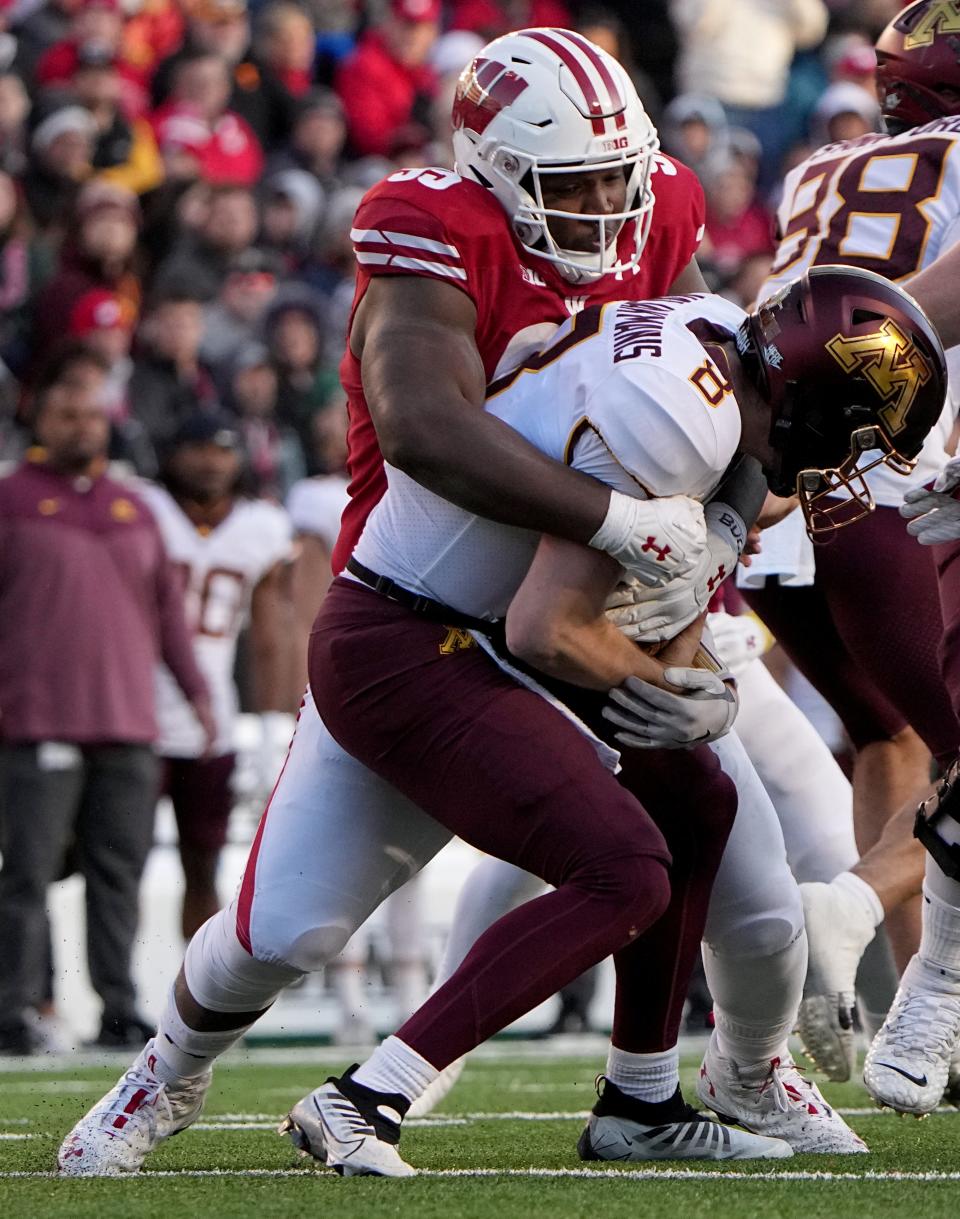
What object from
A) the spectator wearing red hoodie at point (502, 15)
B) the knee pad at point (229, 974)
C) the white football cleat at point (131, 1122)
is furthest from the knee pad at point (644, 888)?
the spectator wearing red hoodie at point (502, 15)

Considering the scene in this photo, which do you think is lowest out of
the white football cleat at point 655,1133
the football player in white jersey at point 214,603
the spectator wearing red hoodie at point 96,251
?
the football player in white jersey at point 214,603

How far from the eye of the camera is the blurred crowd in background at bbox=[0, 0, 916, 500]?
30.2 feet

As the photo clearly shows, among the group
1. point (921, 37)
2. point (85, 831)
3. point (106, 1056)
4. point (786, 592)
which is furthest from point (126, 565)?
point (921, 37)

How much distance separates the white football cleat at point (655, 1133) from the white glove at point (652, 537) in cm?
92

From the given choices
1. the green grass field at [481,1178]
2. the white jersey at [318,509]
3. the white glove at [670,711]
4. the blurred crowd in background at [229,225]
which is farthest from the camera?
the white jersey at [318,509]

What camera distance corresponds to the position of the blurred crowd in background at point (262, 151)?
9211mm

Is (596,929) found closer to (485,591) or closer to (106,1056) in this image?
(485,591)

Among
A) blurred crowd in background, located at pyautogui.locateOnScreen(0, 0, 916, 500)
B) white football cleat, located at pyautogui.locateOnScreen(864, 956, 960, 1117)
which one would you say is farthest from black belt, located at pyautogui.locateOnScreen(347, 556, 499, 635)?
blurred crowd in background, located at pyautogui.locateOnScreen(0, 0, 916, 500)

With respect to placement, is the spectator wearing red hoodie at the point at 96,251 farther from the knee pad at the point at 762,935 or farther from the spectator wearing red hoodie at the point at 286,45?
the knee pad at the point at 762,935

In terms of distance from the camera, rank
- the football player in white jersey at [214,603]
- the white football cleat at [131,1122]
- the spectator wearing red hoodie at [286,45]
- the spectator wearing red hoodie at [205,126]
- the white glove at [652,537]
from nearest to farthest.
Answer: the white glove at [652,537] → the white football cleat at [131,1122] → the football player in white jersey at [214,603] → the spectator wearing red hoodie at [205,126] → the spectator wearing red hoodie at [286,45]

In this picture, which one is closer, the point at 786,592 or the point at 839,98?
the point at 786,592

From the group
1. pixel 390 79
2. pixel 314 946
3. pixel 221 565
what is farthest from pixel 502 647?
pixel 390 79

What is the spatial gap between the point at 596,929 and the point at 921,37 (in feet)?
7.44

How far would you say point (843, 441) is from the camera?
3377mm
